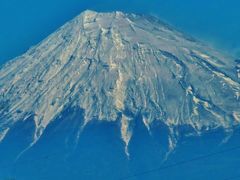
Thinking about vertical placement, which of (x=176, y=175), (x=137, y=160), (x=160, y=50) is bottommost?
(x=176, y=175)

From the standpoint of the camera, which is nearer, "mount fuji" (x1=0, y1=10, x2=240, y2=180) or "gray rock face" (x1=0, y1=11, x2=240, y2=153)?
"mount fuji" (x1=0, y1=10, x2=240, y2=180)

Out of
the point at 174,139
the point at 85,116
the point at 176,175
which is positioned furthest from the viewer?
the point at 85,116

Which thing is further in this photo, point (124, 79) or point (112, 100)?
point (124, 79)

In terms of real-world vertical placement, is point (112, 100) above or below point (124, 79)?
below

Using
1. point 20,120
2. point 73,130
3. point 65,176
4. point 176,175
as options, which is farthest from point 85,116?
point 176,175

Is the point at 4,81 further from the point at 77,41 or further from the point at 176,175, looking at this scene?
the point at 176,175

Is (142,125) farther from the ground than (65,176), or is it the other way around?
(142,125)

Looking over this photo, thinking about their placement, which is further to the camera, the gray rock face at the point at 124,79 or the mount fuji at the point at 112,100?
the gray rock face at the point at 124,79

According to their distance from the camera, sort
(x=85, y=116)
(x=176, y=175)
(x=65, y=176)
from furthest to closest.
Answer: (x=85, y=116), (x=65, y=176), (x=176, y=175)
